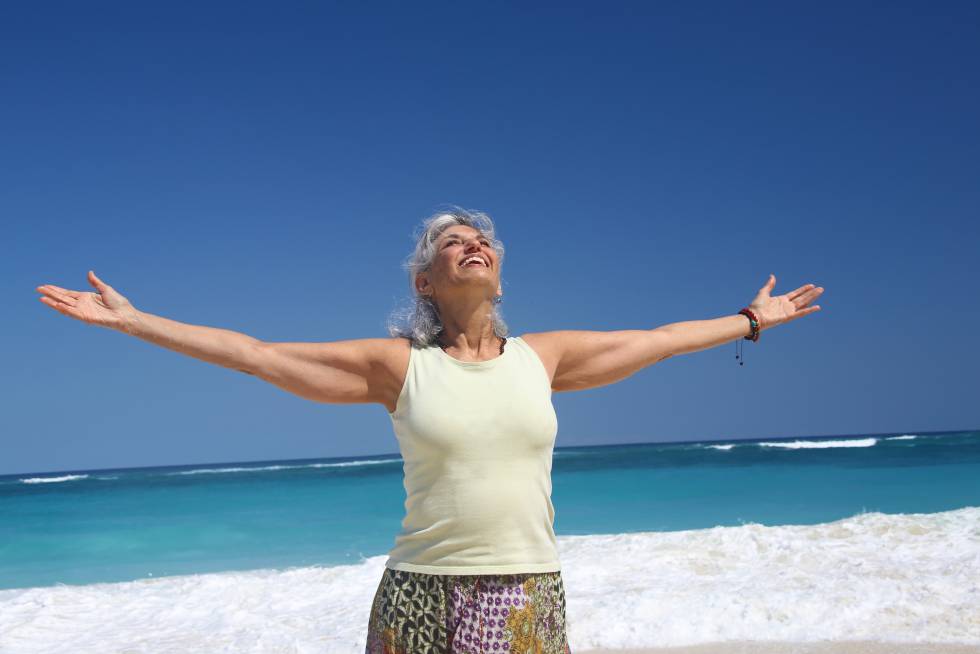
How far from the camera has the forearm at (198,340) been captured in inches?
90.0

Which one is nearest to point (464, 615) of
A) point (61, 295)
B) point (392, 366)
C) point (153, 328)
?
point (392, 366)

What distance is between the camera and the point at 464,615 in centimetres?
221

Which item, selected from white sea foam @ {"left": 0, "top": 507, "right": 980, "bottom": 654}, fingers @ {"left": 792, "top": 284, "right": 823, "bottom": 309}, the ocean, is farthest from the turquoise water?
fingers @ {"left": 792, "top": 284, "right": 823, "bottom": 309}

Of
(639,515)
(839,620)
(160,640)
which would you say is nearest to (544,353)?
(839,620)

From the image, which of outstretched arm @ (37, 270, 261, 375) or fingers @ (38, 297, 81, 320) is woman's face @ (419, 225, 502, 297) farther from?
fingers @ (38, 297, 81, 320)

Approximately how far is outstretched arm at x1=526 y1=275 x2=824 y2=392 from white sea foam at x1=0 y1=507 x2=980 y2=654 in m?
3.36

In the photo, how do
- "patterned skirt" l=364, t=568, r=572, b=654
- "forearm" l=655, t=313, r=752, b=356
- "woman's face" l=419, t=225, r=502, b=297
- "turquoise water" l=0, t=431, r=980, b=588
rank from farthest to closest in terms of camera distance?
"turquoise water" l=0, t=431, r=980, b=588 → "forearm" l=655, t=313, r=752, b=356 → "woman's face" l=419, t=225, r=502, b=297 → "patterned skirt" l=364, t=568, r=572, b=654

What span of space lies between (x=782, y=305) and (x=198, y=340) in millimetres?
1995

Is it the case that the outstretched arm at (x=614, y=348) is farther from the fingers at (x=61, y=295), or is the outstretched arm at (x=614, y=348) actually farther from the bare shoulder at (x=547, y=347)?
the fingers at (x=61, y=295)

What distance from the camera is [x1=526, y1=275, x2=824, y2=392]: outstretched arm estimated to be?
2.60 metres

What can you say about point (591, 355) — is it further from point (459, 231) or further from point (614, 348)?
point (459, 231)

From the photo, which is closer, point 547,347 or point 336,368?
point 336,368

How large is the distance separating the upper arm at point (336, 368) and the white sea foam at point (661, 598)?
12.5 feet

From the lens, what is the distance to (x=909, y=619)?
5555 millimetres
